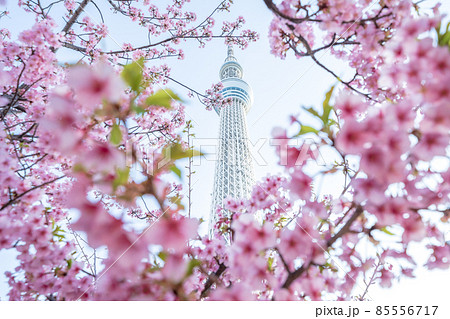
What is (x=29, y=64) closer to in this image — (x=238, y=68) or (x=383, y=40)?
(x=383, y=40)

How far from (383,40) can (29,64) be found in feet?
7.81

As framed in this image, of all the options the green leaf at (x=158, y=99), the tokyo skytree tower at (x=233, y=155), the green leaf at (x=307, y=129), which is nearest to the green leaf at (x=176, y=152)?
the green leaf at (x=158, y=99)

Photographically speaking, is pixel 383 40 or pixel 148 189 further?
pixel 383 40

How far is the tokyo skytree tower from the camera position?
25.9 m

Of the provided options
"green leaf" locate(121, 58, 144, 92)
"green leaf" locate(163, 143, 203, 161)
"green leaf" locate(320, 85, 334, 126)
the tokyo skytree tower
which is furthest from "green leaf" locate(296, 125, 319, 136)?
the tokyo skytree tower

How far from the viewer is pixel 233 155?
29.0m

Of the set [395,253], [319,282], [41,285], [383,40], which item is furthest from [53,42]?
[395,253]

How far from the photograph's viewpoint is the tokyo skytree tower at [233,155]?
2589 cm

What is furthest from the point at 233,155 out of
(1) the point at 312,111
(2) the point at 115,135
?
(2) the point at 115,135

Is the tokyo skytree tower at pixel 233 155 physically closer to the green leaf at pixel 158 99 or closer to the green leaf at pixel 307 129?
the green leaf at pixel 307 129

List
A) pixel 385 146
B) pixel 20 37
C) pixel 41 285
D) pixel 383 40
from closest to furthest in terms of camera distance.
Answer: pixel 385 146
pixel 41 285
pixel 383 40
pixel 20 37

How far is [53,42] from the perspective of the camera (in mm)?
1979

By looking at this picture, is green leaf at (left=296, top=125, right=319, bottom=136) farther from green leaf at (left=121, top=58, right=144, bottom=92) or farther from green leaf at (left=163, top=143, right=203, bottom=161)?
green leaf at (left=121, top=58, right=144, bottom=92)

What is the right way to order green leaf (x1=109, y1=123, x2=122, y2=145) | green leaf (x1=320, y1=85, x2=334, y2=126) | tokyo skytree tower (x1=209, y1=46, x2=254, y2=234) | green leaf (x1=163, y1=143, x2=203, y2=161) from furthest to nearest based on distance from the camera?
1. tokyo skytree tower (x1=209, y1=46, x2=254, y2=234)
2. green leaf (x1=320, y1=85, x2=334, y2=126)
3. green leaf (x1=163, y1=143, x2=203, y2=161)
4. green leaf (x1=109, y1=123, x2=122, y2=145)
